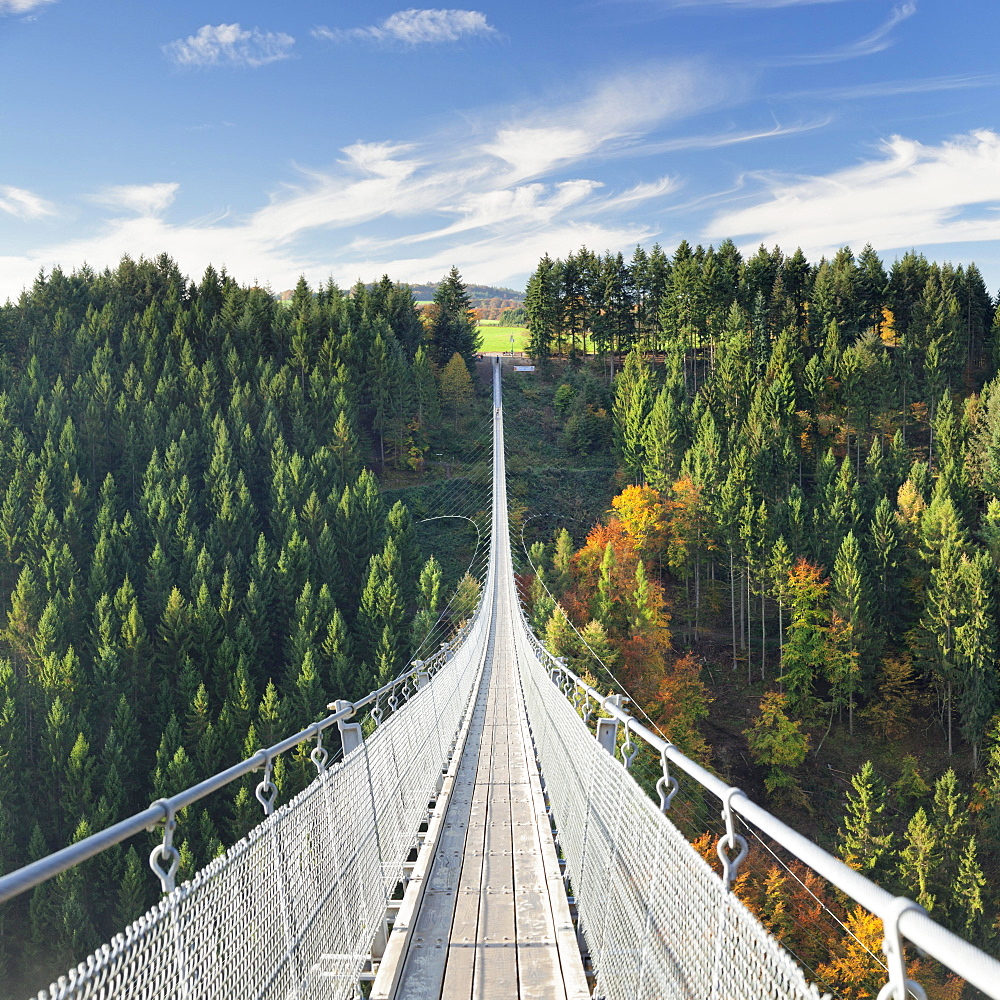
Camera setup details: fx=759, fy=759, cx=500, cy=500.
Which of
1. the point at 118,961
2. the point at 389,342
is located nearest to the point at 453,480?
the point at 389,342

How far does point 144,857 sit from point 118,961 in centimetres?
3107

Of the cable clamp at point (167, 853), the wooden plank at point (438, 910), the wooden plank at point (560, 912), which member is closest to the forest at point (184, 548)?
the wooden plank at point (438, 910)

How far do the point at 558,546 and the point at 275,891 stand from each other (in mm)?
29835

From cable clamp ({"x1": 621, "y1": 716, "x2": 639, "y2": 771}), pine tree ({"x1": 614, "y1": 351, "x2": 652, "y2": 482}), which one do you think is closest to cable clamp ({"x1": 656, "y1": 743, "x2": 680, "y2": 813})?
cable clamp ({"x1": 621, "y1": 716, "x2": 639, "y2": 771})

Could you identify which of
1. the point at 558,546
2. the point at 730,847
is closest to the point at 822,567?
the point at 558,546

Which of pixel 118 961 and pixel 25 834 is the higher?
pixel 118 961

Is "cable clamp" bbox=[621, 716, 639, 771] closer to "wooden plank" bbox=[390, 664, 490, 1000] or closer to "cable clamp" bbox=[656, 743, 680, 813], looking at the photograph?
"cable clamp" bbox=[656, 743, 680, 813]

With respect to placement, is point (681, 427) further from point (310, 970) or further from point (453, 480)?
point (310, 970)

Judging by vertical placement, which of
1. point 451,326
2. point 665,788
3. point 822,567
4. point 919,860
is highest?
point 451,326

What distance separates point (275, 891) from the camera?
7.89 ft

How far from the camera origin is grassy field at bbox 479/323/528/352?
234ft

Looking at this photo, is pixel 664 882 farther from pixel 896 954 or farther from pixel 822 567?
pixel 822 567

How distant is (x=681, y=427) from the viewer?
127ft

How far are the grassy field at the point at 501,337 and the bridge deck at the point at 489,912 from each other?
6088cm
